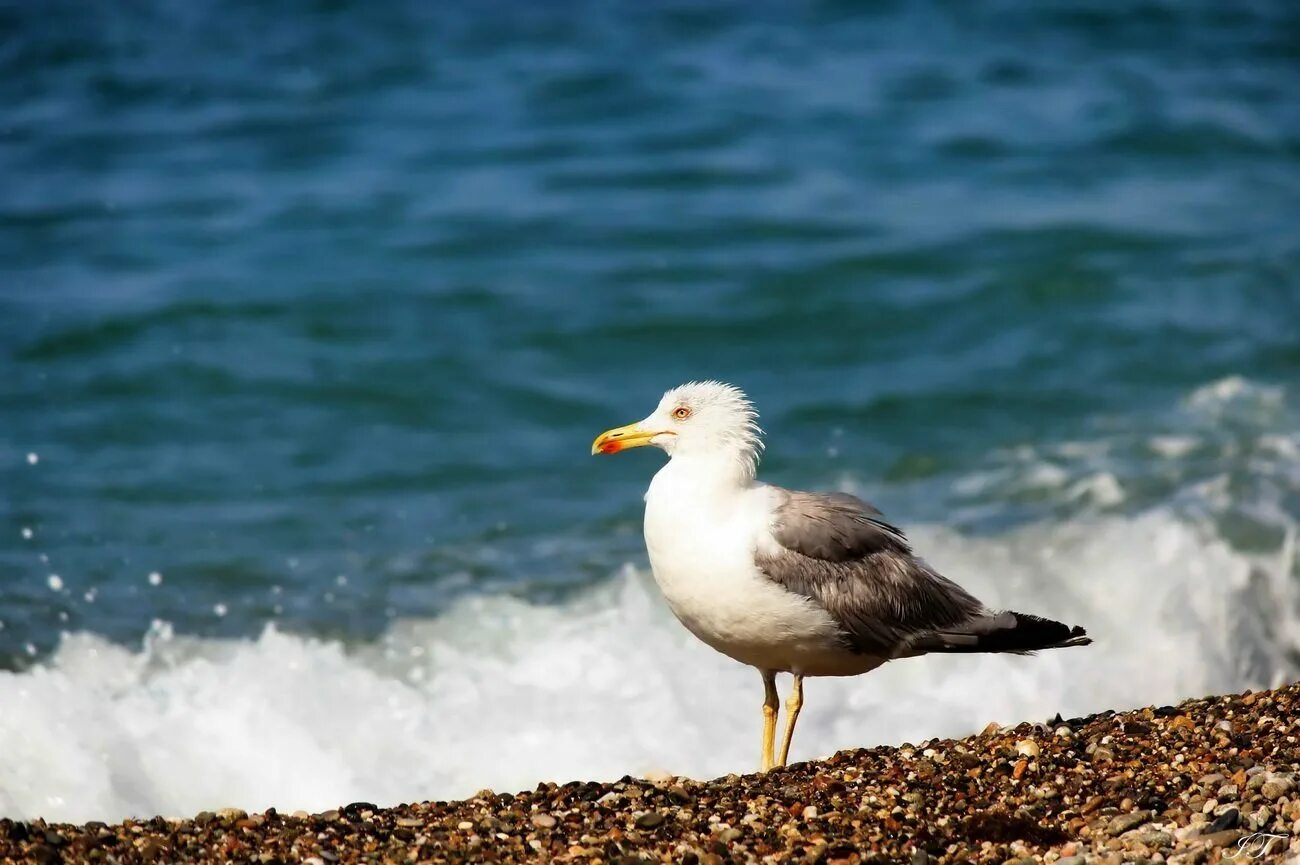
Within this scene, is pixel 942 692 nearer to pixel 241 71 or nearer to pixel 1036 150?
pixel 1036 150

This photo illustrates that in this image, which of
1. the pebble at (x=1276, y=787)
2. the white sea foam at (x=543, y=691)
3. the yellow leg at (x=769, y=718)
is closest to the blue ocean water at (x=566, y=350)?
the white sea foam at (x=543, y=691)

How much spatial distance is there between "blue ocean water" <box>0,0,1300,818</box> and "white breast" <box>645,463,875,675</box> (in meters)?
2.04

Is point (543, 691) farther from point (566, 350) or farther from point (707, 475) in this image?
point (566, 350)

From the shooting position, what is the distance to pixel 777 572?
22.7ft

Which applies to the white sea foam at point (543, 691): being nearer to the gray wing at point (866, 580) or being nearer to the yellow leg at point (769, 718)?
the yellow leg at point (769, 718)

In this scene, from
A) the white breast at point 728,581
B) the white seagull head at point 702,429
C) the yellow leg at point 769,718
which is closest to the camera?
the white breast at point 728,581

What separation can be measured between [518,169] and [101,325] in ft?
15.8

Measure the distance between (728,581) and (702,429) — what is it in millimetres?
708

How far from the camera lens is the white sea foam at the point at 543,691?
8633 millimetres

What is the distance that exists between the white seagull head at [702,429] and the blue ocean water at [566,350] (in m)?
2.24

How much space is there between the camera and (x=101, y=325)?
45.1ft

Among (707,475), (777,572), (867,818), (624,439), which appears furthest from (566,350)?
(867,818)

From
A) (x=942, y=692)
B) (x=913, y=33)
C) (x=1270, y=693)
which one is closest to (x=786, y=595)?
(x=1270, y=693)

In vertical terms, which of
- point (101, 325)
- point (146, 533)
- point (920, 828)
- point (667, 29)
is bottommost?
point (920, 828)
